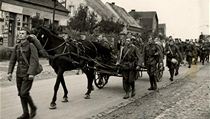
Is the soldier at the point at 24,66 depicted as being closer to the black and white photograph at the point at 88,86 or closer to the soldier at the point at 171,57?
the black and white photograph at the point at 88,86

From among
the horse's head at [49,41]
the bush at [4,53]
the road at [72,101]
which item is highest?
the horse's head at [49,41]

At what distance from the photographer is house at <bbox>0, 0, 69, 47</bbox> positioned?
29.6 metres

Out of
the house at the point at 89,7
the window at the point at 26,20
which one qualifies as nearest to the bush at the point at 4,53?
the window at the point at 26,20

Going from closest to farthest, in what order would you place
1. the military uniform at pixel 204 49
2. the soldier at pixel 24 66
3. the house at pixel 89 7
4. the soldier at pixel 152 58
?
the soldier at pixel 24 66, the soldier at pixel 152 58, the military uniform at pixel 204 49, the house at pixel 89 7

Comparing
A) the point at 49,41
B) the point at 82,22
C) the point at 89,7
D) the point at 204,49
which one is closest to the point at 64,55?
the point at 49,41

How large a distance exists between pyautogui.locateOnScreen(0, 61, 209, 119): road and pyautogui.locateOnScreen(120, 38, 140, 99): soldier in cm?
50

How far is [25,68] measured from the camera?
838cm

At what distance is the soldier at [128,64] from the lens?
40.9ft

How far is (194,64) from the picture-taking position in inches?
1219

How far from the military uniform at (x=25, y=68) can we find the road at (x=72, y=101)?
682 millimetres

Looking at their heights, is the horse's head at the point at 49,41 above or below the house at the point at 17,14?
below

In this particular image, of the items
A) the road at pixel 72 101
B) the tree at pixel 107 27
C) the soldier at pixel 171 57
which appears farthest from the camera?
the tree at pixel 107 27

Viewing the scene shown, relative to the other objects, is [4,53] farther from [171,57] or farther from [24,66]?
[24,66]

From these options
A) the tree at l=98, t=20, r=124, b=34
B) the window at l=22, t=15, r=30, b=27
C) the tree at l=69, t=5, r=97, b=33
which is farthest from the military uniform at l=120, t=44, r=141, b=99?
the tree at l=98, t=20, r=124, b=34
